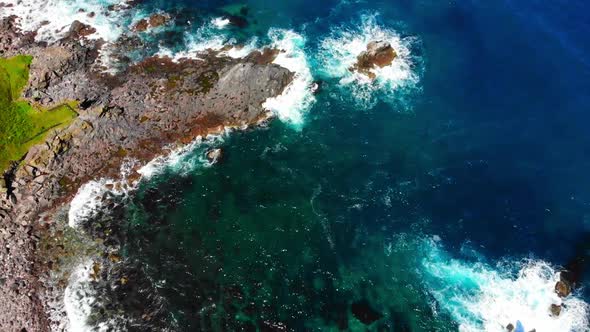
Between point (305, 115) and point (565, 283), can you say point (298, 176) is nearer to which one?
point (305, 115)

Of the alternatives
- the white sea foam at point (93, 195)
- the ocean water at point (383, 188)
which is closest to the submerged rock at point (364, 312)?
the ocean water at point (383, 188)

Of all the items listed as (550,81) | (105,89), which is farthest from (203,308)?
(550,81)

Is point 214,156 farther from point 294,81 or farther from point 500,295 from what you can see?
point 500,295

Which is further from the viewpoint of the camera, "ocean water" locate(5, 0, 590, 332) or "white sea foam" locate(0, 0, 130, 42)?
"white sea foam" locate(0, 0, 130, 42)

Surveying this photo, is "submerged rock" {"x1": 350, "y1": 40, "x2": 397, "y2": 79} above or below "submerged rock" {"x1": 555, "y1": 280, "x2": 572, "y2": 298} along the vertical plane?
above

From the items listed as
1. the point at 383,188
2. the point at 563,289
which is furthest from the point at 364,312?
the point at 563,289

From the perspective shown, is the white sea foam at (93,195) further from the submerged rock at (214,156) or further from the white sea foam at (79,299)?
the submerged rock at (214,156)

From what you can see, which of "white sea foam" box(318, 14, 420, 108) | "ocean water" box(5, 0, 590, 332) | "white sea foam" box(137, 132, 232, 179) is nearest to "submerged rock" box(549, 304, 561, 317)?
"ocean water" box(5, 0, 590, 332)

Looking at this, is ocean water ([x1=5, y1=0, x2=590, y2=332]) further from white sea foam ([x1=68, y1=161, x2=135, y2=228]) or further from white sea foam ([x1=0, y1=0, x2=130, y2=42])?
white sea foam ([x1=0, y1=0, x2=130, y2=42])
